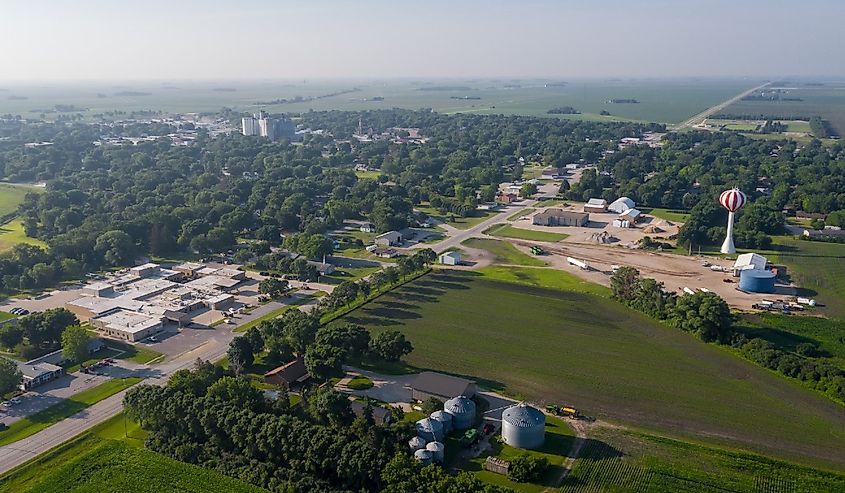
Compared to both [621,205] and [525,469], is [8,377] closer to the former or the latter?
[525,469]

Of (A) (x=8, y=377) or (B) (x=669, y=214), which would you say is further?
(B) (x=669, y=214)

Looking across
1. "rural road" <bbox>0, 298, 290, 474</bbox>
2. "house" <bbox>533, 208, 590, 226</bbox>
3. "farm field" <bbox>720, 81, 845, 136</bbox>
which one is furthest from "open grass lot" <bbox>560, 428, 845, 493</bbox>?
"farm field" <bbox>720, 81, 845, 136</bbox>

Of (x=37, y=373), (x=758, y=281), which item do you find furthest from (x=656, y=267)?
(x=37, y=373)

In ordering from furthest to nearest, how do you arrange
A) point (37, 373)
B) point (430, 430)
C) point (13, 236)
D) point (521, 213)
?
point (521, 213)
point (13, 236)
point (37, 373)
point (430, 430)

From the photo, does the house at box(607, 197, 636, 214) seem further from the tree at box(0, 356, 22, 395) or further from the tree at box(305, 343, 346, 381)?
the tree at box(0, 356, 22, 395)

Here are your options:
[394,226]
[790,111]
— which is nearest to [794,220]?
[394,226]

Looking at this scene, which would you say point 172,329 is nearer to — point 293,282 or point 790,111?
point 293,282

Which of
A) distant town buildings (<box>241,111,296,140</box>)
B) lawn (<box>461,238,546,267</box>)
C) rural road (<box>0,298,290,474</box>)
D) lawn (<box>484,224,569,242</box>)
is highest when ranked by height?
distant town buildings (<box>241,111,296,140</box>)

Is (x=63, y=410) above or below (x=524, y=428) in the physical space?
below
